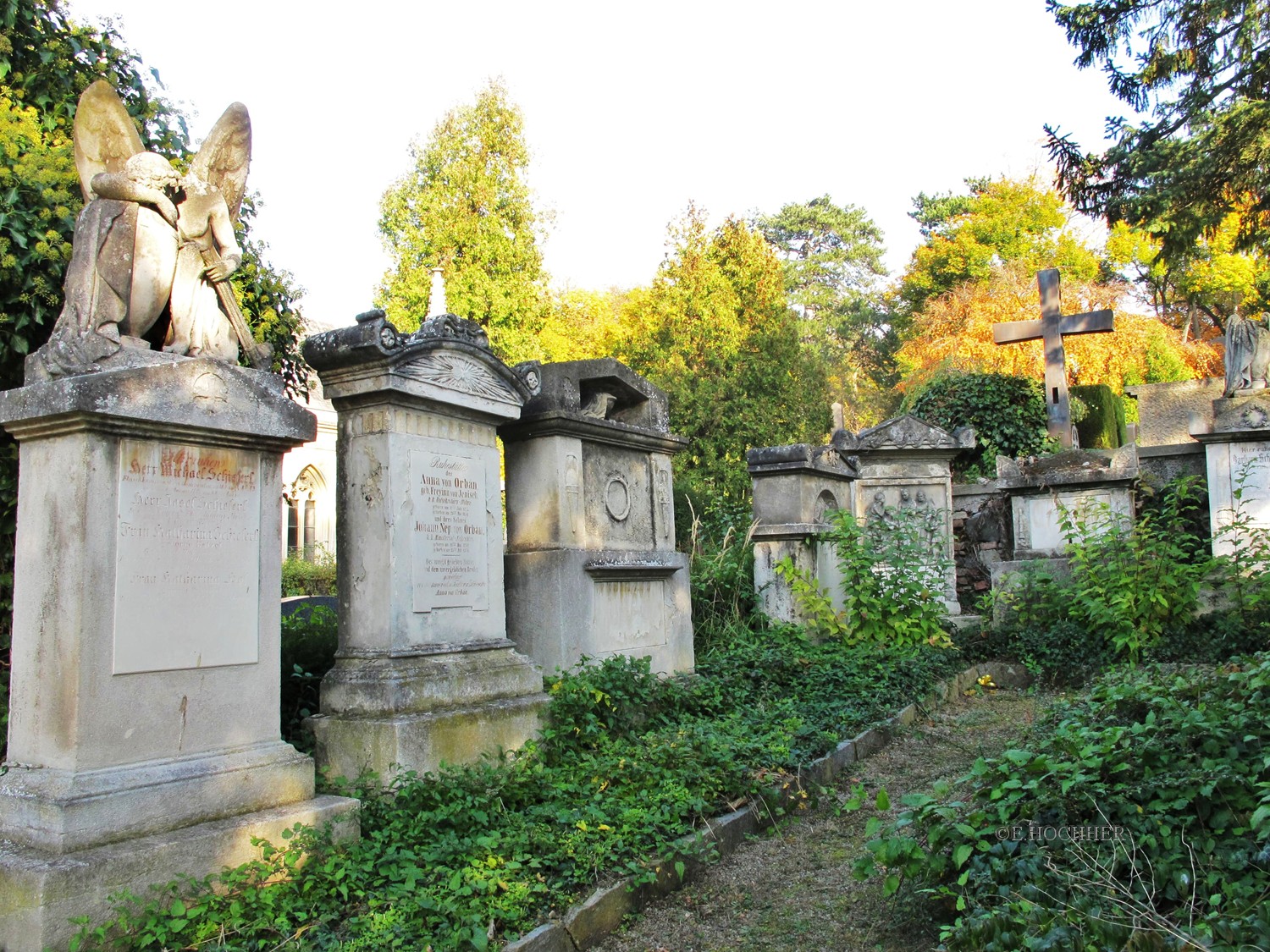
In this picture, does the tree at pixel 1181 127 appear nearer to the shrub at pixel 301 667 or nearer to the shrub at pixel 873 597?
the shrub at pixel 873 597

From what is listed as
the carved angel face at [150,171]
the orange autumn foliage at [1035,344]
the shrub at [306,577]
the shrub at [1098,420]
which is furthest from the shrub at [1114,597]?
the orange autumn foliage at [1035,344]

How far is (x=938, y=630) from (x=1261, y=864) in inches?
238

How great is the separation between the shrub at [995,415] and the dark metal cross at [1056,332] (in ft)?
5.78

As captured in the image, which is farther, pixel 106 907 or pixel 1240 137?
pixel 1240 137

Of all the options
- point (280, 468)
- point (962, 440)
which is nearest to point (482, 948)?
point (280, 468)

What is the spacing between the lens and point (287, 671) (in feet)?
16.4

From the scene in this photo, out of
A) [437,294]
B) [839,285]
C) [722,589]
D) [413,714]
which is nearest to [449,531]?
[413,714]

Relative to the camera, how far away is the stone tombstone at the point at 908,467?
10805mm

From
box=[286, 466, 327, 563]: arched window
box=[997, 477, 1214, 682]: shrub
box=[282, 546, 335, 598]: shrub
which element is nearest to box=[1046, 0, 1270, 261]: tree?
box=[997, 477, 1214, 682]: shrub

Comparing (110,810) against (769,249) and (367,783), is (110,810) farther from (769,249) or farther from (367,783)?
(769,249)

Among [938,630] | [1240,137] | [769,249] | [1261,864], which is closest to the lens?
[1261,864]

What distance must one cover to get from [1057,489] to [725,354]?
10.2m

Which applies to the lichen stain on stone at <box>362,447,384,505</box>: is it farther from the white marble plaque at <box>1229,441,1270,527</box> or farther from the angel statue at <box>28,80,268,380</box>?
the white marble plaque at <box>1229,441,1270,527</box>

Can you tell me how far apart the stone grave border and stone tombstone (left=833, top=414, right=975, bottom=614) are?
4384 mm
